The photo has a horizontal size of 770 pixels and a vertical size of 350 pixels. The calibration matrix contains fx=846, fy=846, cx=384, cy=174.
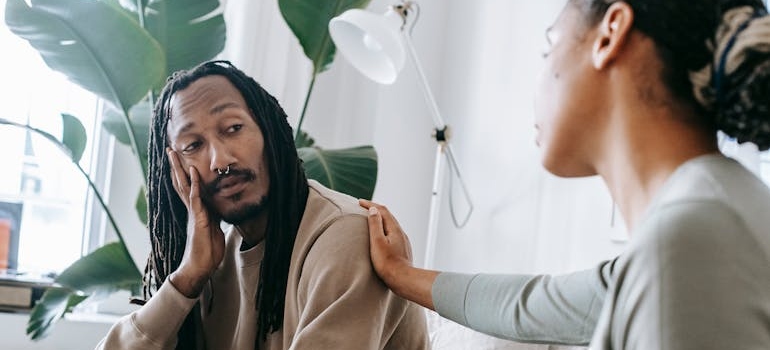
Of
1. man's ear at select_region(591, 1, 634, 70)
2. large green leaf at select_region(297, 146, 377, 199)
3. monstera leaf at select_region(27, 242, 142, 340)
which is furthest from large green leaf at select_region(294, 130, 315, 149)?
man's ear at select_region(591, 1, 634, 70)

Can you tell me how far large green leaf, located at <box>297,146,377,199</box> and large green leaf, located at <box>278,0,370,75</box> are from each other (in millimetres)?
264

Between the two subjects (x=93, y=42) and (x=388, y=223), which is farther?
(x=93, y=42)

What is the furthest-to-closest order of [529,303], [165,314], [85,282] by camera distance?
[85,282] → [165,314] → [529,303]

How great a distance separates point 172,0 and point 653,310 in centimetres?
164

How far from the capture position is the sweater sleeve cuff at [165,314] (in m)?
1.27

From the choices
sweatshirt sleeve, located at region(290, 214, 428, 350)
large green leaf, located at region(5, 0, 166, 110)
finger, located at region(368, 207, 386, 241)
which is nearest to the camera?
sweatshirt sleeve, located at region(290, 214, 428, 350)

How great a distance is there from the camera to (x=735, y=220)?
65cm

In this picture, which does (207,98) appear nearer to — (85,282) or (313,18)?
(313,18)

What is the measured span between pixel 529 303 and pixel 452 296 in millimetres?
138

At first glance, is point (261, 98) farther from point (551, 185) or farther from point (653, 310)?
point (551, 185)

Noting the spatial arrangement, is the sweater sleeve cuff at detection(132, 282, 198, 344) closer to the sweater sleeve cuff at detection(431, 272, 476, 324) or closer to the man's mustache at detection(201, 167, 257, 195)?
the man's mustache at detection(201, 167, 257, 195)

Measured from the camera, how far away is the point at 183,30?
2.02 meters

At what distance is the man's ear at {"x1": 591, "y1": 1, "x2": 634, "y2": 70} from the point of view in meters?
0.77

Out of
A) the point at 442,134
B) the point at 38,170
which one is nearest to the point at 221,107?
the point at 442,134
